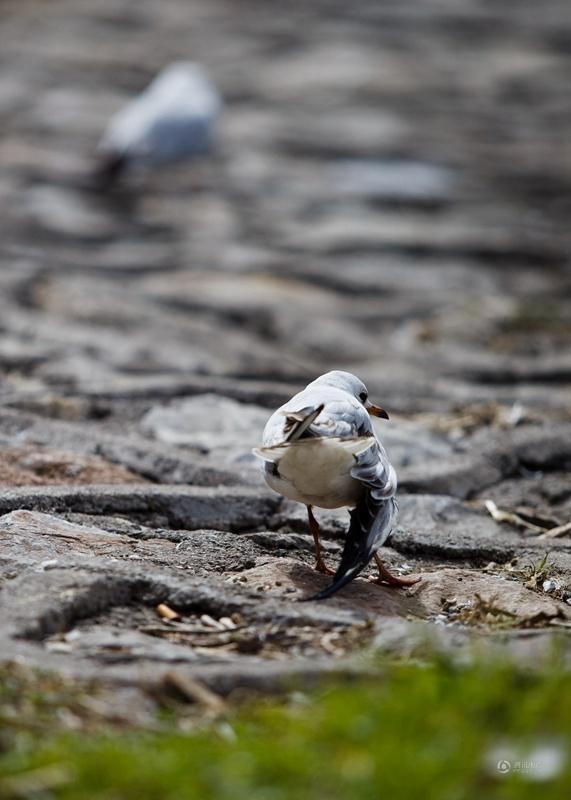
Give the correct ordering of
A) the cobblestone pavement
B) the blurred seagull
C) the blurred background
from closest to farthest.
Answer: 1. the cobblestone pavement
2. the blurred background
3. the blurred seagull

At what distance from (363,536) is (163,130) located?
281 inches

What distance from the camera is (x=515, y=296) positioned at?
643 centimetres

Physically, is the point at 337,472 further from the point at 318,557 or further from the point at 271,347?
the point at 271,347

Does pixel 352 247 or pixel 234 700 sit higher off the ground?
pixel 234 700

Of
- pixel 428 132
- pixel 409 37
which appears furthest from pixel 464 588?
pixel 409 37

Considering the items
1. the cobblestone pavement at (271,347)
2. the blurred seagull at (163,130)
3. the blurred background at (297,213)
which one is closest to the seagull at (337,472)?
the cobblestone pavement at (271,347)

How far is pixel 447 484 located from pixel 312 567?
987mm

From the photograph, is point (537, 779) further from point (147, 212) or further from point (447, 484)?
point (147, 212)

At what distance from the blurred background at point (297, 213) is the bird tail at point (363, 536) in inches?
64.7

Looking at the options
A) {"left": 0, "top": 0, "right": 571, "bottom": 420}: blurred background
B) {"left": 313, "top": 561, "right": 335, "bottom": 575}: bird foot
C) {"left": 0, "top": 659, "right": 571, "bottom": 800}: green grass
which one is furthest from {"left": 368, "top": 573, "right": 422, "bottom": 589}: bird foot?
{"left": 0, "top": 0, "right": 571, "bottom": 420}: blurred background

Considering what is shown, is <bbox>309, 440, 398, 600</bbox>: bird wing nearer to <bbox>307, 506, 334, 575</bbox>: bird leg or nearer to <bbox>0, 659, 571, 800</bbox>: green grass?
<bbox>307, 506, 334, 575</bbox>: bird leg

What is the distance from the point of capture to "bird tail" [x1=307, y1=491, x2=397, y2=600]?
2.48 meters

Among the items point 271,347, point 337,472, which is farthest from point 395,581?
point 271,347

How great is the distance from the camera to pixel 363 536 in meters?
2.58
